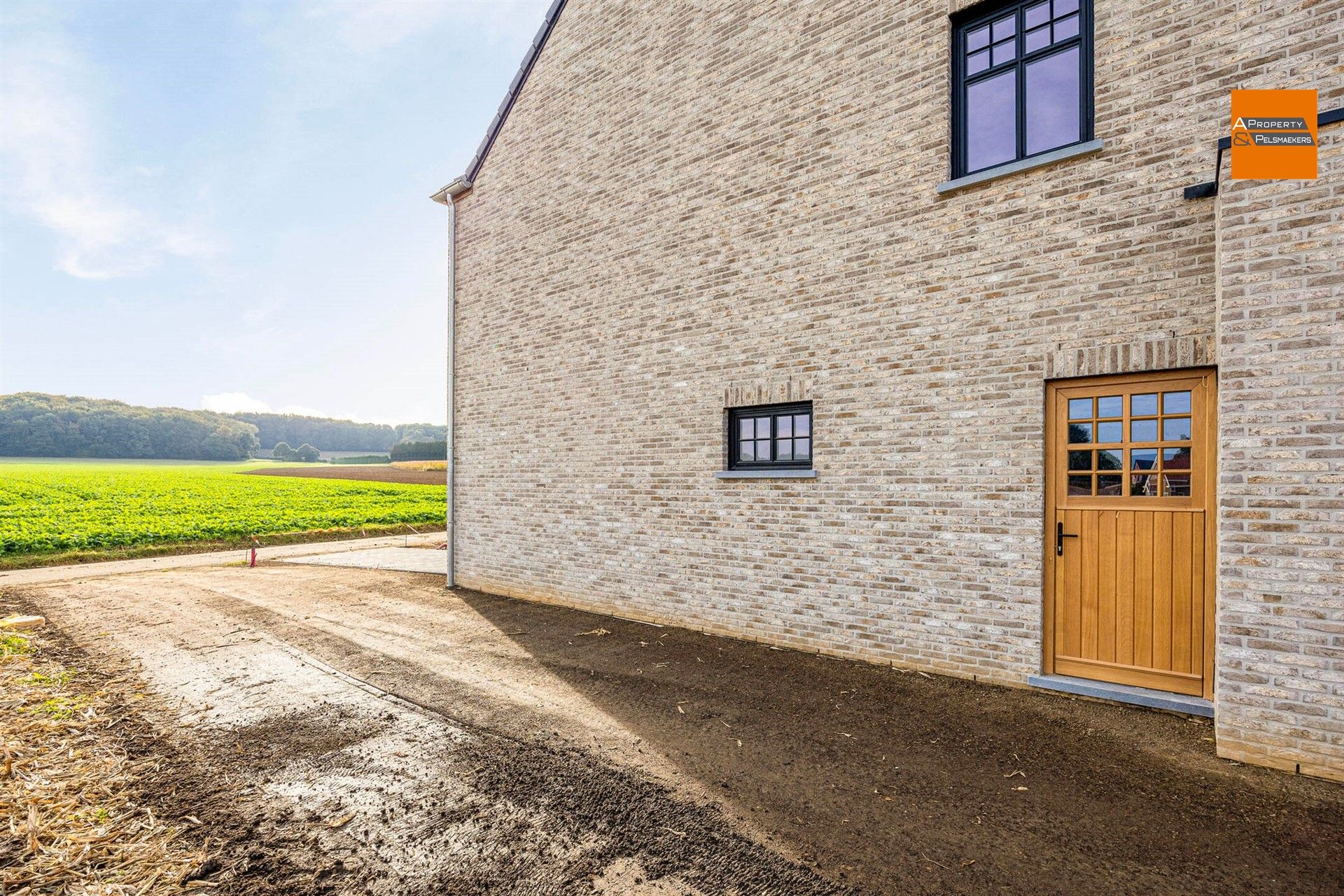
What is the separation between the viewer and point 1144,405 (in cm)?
485

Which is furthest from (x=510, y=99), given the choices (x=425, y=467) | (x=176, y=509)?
(x=425, y=467)

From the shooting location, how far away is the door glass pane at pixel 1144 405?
4.80 metres

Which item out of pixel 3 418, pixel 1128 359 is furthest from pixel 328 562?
pixel 3 418

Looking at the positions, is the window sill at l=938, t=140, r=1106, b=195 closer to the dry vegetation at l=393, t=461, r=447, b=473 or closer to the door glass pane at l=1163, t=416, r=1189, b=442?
the door glass pane at l=1163, t=416, r=1189, b=442

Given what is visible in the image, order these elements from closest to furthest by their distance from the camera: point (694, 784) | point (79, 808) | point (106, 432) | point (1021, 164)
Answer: point (79, 808) → point (694, 784) → point (1021, 164) → point (106, 432)

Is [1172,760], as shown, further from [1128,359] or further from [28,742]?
[28,742]

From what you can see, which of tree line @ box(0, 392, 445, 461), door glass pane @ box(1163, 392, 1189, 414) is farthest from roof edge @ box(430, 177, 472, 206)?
tree line @ box(0, 392, 445, 461)

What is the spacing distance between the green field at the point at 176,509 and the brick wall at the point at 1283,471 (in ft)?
Result: 68.1

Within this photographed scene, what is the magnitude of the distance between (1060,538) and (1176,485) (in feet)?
2.91

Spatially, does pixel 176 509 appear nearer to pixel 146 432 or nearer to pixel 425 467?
pixel 425 467

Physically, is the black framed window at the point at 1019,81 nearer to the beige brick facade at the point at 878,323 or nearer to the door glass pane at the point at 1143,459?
the beige brick facade at the point at 878,323

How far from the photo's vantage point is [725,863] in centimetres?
293

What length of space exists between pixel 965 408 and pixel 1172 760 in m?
2.86

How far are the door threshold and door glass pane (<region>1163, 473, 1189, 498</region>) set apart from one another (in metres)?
1.51
